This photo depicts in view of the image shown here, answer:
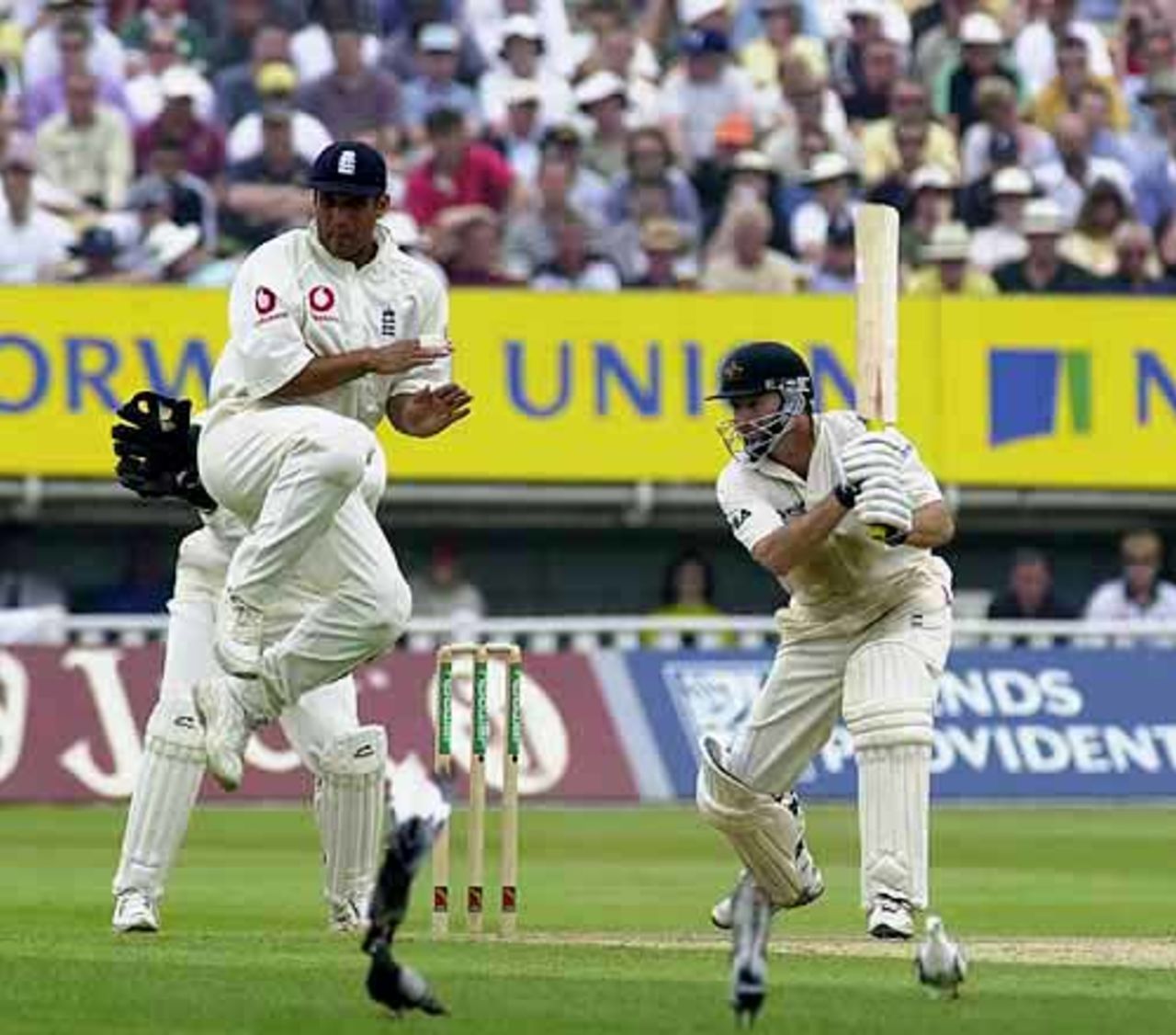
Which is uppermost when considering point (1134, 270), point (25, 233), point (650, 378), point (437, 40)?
point (437, 40)

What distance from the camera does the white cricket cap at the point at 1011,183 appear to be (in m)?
19.1

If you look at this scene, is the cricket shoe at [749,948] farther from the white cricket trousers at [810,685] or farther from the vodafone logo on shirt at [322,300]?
the vodafone logo on shirt at [322,300]

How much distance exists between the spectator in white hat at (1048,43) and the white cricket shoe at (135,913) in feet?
38.7

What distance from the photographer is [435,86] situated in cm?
1950

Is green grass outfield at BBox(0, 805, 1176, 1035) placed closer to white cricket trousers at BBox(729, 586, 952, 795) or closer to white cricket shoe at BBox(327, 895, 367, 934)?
white cricket shoe at BBox(327, 895, 367, 934)

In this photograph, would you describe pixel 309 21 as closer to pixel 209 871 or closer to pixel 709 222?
pixel 709 222

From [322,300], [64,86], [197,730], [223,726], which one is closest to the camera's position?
[223,726]

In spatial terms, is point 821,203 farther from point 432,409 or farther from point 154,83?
point 432,409

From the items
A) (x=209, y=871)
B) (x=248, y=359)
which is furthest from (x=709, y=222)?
Answer: (x=248, y=359)

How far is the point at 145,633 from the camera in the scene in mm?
17359

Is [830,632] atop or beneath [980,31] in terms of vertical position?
beneath

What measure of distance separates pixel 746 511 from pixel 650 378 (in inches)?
342

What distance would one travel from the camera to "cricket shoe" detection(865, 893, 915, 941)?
368 inches

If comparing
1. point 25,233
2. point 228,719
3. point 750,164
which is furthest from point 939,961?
point 750,164
